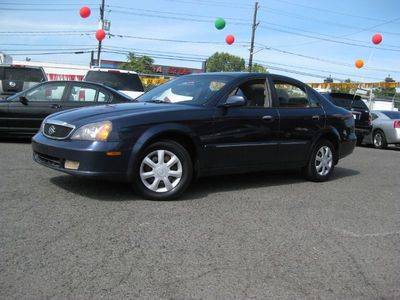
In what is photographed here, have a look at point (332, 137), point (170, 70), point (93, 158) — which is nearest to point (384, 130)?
point (332, 137)

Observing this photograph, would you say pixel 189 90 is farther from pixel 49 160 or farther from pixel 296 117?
pixel 49 160

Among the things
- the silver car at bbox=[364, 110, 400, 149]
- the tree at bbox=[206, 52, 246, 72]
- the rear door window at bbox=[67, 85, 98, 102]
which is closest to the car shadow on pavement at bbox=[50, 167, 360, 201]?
the rear door window at bbox=[67, 85, 98, 102]

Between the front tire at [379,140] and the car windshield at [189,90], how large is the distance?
11516 millimetres

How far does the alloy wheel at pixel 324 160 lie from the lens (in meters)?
7.83

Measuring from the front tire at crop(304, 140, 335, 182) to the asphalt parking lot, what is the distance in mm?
708

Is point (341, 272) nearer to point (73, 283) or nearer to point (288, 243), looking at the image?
point (288, 243)

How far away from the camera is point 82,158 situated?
5.49 m

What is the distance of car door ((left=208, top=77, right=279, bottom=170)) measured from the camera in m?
6.33

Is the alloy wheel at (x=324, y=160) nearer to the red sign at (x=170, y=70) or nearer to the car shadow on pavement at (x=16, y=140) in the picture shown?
the car shadow on pavement at (x=16, y=140)

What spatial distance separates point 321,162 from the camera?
7.87 m

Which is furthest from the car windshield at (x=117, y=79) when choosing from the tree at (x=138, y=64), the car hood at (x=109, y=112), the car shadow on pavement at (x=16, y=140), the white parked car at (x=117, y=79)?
the tree at (x=138, y=64)

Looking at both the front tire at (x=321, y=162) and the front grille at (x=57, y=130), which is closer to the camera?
the front grille at (x=57, y=130)

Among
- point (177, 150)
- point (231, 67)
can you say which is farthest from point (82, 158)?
point (231, 67)

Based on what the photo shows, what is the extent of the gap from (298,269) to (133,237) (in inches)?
55.7
